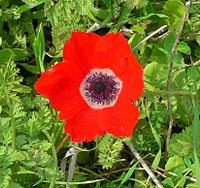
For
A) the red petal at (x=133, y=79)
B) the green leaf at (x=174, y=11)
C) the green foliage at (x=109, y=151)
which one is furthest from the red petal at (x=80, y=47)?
the green leaf at (x=174, y=11)

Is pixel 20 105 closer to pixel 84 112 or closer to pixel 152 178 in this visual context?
pixel 84 112

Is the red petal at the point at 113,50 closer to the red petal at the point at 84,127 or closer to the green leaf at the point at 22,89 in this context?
the red petal at the point at 84,127

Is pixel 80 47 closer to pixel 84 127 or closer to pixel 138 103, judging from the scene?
pixel 84 127

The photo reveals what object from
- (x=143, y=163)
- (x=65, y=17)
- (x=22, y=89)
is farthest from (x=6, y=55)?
(x=143, y=163)

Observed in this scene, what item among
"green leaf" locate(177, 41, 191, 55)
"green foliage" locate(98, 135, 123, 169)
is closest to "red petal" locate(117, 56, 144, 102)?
"green foliage" locate(98, 135, 123, 169)

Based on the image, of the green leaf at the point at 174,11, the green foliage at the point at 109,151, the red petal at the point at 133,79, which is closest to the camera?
the red petal at the point at 133,79

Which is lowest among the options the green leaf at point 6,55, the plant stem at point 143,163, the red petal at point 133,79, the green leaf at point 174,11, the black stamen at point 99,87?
the plant stem at point 143,163

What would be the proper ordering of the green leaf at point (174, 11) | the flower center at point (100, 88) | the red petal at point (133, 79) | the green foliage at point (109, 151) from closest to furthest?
the red petal at point (133, 79)
the flower center at point (100, 88)
the green foliage at point (109, 151)
the green leaf at point (174, 11)
